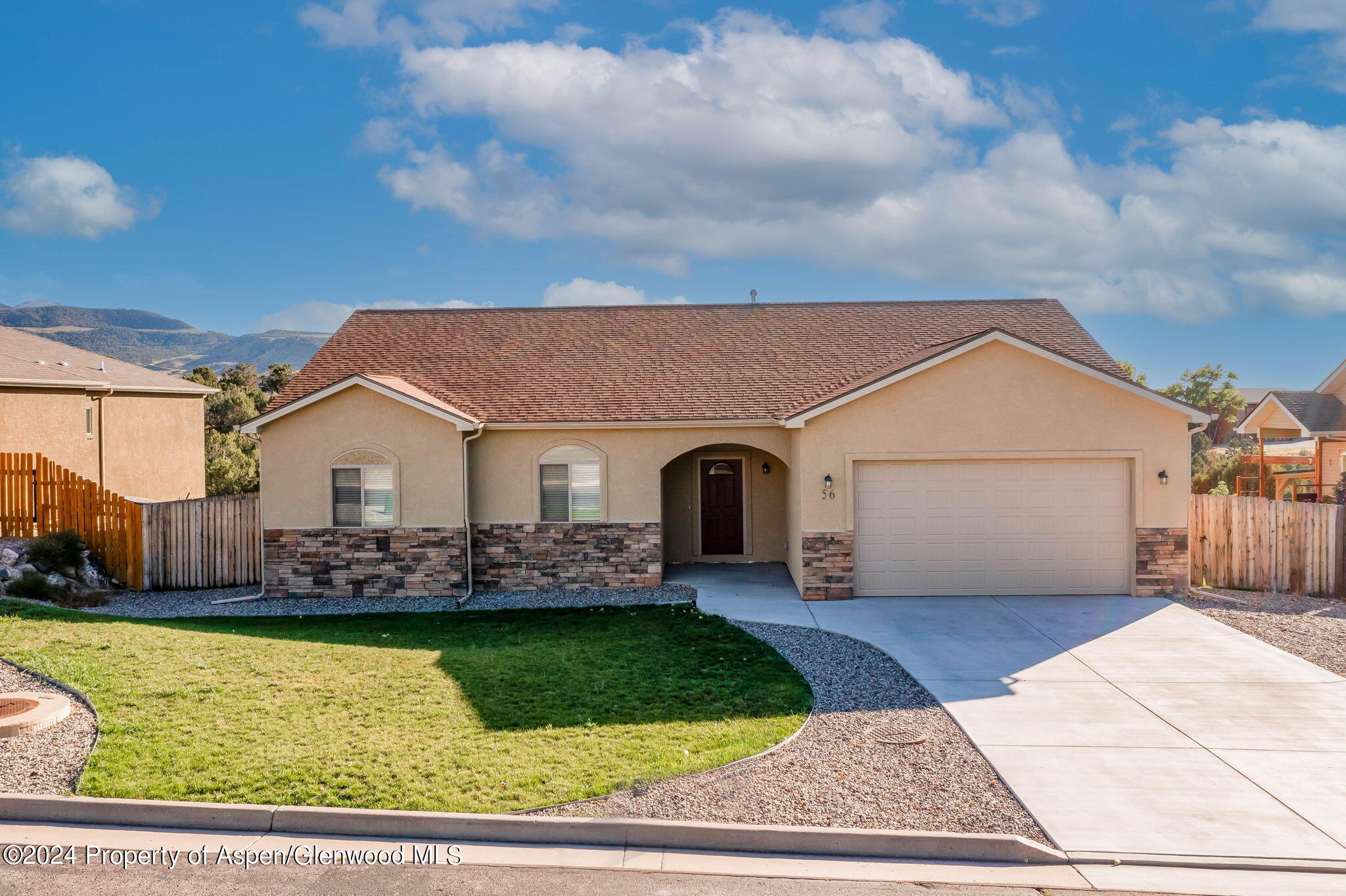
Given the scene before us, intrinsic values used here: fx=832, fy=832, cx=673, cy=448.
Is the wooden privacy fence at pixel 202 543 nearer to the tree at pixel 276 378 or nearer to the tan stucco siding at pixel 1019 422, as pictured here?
the tan stucco siding at pixel 1019 422

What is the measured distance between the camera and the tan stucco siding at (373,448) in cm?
1496

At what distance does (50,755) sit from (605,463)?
381 inches

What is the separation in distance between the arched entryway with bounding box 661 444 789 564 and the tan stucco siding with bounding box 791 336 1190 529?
3723mm

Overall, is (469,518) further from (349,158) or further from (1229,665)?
(349,158)

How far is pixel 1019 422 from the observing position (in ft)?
46.0

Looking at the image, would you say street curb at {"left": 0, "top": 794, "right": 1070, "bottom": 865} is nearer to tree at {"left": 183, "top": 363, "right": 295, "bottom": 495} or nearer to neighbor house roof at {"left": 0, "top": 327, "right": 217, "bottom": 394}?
neighbor house roof at {"left": 0, "top": 327, "right": 217, "bottom": 394}

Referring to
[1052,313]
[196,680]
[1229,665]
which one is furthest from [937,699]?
[1052,313]

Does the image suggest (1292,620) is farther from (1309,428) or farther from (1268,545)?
(1309,428)

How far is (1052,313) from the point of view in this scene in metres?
19.1

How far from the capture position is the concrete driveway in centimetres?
609

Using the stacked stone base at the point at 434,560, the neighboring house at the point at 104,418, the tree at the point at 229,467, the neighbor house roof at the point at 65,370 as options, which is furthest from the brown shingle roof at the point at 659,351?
the tree at the point at 229,467

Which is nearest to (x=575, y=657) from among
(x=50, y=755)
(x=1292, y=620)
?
(x=50, y=755)

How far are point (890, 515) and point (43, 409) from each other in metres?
18.8

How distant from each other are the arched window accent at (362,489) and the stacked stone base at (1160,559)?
13043 mm
